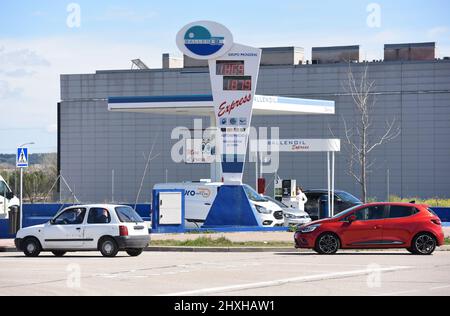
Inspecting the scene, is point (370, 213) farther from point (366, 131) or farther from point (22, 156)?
point (366, 131)

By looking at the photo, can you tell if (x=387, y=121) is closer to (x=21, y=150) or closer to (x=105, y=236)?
(x=21, y=150)

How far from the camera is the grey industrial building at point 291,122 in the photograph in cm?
6172

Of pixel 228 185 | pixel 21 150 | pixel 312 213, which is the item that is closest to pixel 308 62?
pixel 312 213

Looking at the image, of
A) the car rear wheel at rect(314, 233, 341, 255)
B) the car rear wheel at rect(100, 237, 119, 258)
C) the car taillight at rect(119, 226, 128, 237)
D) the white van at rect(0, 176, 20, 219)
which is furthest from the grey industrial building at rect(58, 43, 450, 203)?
the car rear wheel at rect(314, 233, 341, 255)

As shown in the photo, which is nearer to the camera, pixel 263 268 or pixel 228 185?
pixel 263 268

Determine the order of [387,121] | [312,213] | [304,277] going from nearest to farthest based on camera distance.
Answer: [304,277], [312,213], [387,121]

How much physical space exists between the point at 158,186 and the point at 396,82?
3067 cm

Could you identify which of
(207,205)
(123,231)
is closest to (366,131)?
(207,205)

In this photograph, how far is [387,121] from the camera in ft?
204

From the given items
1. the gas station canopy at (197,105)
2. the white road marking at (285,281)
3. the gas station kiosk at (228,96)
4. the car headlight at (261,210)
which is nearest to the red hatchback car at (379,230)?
the white road marking at (285,281)

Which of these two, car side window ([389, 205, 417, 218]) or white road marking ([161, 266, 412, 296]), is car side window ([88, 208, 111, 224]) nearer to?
car side window ([389, 205, 417, 218])

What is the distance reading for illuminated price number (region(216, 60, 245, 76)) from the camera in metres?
36.6

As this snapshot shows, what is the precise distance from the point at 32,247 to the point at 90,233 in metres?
1.83

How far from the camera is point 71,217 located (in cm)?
2644
